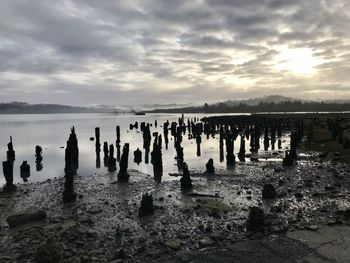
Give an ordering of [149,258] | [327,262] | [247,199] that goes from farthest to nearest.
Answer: [247,199] < [149,258] < [327,262]

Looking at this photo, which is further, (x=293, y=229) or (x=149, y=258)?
(x=293, y=229)

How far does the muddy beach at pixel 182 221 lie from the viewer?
1119 cm

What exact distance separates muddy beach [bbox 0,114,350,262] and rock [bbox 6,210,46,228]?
119 millimetres

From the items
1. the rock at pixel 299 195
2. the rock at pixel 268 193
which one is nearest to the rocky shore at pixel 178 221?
the rock at pixel 299 195

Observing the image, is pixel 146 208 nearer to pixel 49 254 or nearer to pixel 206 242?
pixel 206 242

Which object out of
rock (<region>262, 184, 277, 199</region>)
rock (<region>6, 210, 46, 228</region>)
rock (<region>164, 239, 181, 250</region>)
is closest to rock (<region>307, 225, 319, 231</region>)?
rock (<region>262, 184, 277, 199</region>)

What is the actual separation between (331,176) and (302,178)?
1.82 meters

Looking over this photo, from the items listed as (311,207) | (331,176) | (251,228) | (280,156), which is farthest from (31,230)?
(280,156)

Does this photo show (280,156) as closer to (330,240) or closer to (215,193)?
(215,193)

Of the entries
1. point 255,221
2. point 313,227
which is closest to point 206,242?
point 255,221

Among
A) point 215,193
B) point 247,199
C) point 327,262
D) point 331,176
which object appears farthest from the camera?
point 331,176

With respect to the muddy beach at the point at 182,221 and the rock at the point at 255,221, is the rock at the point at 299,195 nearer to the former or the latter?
the muddy beach at the point at 182,221

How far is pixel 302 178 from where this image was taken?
22.5 meters

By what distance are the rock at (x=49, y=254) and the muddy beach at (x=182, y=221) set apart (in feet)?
0.09
